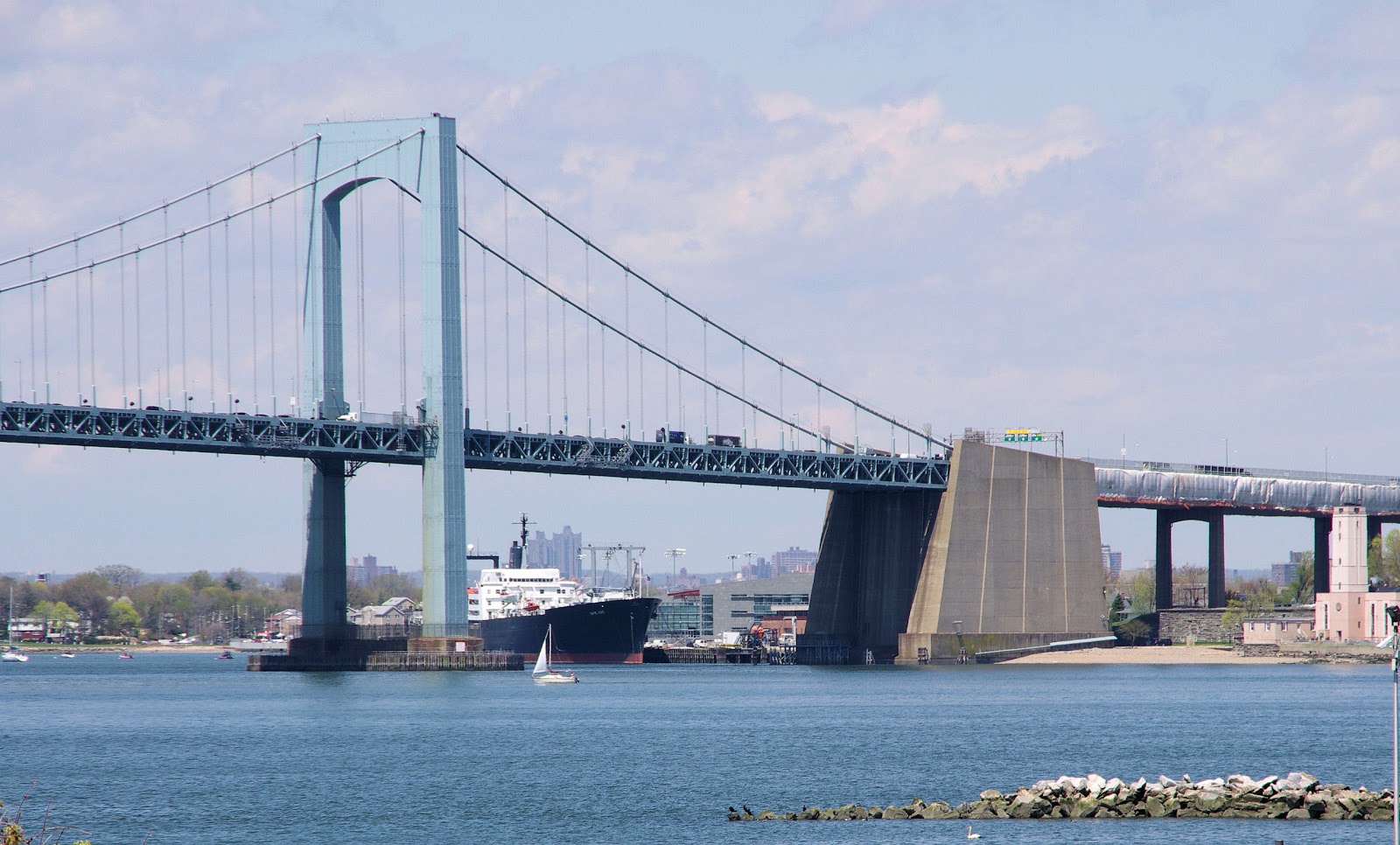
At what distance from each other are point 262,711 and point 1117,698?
2807 centimetres

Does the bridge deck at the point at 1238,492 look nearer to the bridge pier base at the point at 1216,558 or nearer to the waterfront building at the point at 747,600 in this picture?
the bridge pier base at the point at 1216,558

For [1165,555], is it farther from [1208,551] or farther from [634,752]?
[634,752]

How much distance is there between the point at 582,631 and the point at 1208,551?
3678 cm

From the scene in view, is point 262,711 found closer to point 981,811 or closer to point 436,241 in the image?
point 436,241

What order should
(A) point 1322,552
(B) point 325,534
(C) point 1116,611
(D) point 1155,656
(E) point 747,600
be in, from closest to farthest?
(B) point 325,534, (D) point 1155,656, (A) point 1322,552, (C) point 1116,611, (E) point 747,600

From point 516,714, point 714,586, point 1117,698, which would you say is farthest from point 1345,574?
point 714,586

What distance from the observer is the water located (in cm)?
3359

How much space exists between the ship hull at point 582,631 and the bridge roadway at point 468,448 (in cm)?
2084

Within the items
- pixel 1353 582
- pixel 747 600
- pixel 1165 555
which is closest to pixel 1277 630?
pixel 1353 582

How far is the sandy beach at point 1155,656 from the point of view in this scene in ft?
306

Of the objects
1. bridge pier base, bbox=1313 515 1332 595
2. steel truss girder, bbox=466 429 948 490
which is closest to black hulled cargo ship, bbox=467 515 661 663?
steel truss girder, bbox=466 429 948 490

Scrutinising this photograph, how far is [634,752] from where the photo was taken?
153ft

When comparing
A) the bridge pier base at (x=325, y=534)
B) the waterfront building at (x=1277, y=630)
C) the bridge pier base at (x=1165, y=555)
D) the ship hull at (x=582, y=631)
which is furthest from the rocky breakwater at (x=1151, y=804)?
the bridge pier base at (x=1165, y=555)

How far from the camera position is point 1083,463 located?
94688 millimetres
